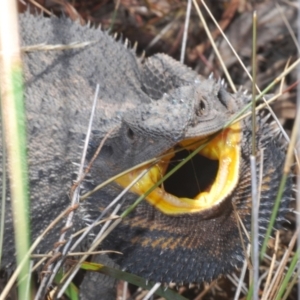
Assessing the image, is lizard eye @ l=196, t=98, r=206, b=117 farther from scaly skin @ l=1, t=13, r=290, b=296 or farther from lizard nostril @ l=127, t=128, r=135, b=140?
lizard nostril @ l=127, t=128, r=135, b=140

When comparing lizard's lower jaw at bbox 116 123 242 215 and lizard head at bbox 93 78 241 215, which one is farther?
lizard's lower jaw at bbox 116 123 242 215

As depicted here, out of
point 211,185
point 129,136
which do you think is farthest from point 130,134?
point 211,185

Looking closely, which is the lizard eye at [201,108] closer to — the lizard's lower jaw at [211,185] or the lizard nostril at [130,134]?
the lizard's lower jaw at [211,185]

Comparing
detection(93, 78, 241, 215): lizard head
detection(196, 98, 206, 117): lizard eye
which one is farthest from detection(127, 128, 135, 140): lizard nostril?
detection(196, 98, 206, 117): lizard eye

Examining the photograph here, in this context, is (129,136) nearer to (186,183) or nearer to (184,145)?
(184,145)

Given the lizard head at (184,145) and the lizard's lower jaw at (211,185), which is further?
the lizard's lower jaw at (211,185)

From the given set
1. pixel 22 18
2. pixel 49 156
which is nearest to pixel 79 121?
pixel 49 156

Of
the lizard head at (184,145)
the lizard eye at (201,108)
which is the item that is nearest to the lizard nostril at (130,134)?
the lizard head at (184,145)
